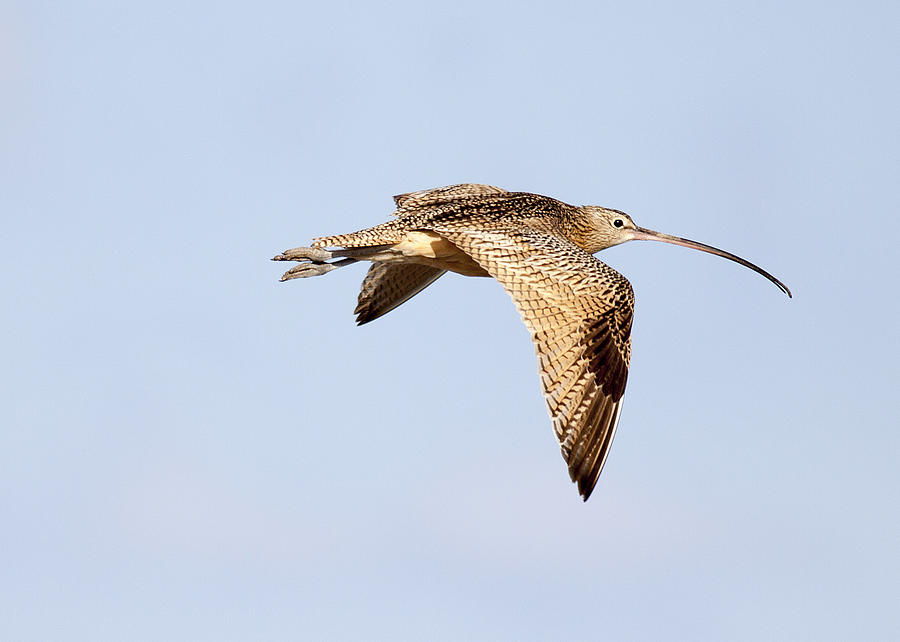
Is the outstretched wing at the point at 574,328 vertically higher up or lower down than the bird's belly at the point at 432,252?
lower down

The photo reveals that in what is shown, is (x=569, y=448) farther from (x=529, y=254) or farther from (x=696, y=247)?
(x=696, y=247)

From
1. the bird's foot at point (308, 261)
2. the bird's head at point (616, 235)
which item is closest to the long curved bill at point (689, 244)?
the bird's head at point (616, 235)

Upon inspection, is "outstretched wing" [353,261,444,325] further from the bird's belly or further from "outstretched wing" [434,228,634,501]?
"outstretched wing" [434,228,634,501]

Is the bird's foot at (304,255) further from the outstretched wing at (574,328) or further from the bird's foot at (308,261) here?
the outstretched wing at (574,328)

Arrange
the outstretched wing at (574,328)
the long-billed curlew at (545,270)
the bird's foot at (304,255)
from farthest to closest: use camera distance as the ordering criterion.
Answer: the bird's foot at (304,255) → the long-billed curlew at (545,270) → the outstretched wing at (574,328)

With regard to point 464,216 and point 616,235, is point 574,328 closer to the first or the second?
point 464,216

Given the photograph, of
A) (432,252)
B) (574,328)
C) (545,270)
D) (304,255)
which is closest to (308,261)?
(304,255)
